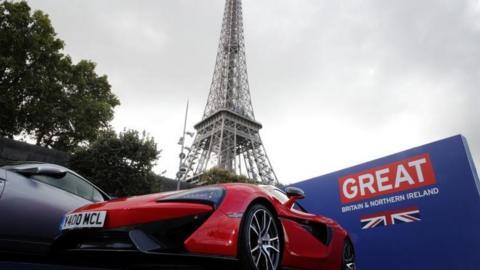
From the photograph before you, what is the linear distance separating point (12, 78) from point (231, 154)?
27381mm

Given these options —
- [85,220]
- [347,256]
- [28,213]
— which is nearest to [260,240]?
[85,220]

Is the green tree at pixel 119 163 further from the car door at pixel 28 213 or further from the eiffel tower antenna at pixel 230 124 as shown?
the eiffel tower antenna at pixel 230 124

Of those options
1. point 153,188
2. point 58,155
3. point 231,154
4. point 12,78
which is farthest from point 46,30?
point 231,154

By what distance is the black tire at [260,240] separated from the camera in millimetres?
2375

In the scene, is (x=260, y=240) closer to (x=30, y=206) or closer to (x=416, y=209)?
(x=30, y=206)

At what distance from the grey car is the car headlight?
1.32 meters

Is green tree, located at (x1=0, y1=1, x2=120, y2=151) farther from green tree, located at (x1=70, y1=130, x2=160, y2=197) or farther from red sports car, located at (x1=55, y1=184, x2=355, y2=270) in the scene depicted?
red sports car, located at (x1=55, y1=184, x2=355, y2=270)

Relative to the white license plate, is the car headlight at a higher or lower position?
higher

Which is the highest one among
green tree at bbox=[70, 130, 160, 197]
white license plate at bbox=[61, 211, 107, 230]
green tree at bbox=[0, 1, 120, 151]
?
green tree at bbox=[0, 1, 120, 151]

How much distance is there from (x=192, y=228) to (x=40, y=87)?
17.0 meters

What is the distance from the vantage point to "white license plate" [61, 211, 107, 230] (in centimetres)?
231

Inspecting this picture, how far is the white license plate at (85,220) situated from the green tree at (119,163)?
10072mm

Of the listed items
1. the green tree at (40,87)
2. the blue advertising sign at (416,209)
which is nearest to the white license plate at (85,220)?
the blue advertising sign at (416,209)

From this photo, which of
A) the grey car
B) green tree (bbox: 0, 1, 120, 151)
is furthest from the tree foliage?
the grey car
